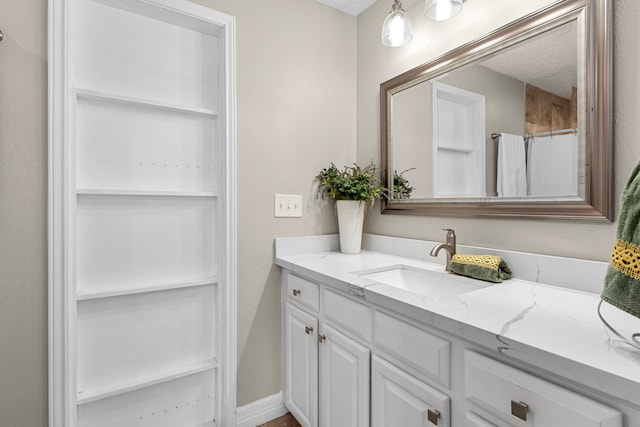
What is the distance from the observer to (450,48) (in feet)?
4.94

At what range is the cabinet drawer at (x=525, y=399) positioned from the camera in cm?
59

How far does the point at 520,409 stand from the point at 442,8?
4.63 ft

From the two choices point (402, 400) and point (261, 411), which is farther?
point (261, 411)

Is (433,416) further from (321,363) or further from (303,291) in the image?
(303,291)

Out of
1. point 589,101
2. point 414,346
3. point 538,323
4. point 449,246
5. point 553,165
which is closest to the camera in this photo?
point 538,323

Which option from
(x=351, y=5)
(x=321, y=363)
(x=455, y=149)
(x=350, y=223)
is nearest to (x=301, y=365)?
(x=321, y=363)

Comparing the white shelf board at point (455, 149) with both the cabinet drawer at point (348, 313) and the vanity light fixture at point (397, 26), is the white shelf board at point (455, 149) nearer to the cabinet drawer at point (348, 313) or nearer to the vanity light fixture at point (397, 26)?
the vanity light fixture at point (397, 26)

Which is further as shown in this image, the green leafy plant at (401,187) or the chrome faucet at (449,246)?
the green leafy plant at (401,187)

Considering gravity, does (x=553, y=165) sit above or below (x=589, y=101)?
below

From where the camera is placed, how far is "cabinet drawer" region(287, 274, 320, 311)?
4.67 feet

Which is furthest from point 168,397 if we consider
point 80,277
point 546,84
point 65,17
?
point 546,84

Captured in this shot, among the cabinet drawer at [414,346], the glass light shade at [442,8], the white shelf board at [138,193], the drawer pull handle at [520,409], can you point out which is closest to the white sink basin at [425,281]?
the cabinet drawer at [414,346]

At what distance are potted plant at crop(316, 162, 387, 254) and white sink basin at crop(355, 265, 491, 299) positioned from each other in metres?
0.37

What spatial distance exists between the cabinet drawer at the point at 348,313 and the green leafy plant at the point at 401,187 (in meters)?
0.75
